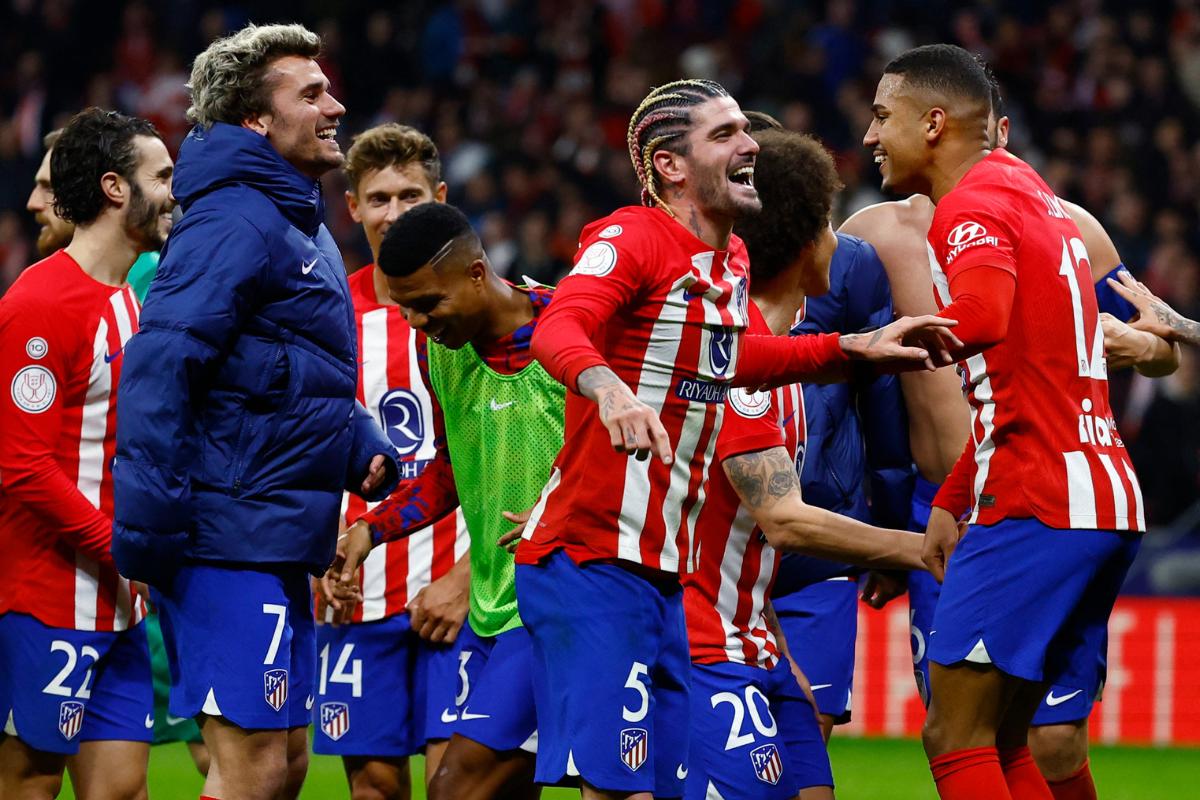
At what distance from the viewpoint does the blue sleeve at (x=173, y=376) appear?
4254 mm

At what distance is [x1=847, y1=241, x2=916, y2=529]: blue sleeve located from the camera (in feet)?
19.3

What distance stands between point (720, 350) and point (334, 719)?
8.15 feet

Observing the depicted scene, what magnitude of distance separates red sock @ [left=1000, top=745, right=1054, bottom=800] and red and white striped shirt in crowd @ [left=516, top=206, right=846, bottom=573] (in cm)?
122

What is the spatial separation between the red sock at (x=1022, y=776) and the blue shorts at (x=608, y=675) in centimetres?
104

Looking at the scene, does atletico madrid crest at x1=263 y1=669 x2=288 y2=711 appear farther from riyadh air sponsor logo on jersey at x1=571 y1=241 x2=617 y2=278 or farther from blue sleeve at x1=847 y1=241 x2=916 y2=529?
blue sleeve at x1=847 y1=241 x2=916 y2=529

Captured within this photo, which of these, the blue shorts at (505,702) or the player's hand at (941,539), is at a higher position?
the player's hand at (941,539)

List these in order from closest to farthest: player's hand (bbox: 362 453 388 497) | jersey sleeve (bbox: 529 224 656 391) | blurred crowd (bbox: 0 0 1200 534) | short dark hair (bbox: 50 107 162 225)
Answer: jersey sleeve (bbox: 529 224 656 391)
player's hand (bbox: 362 453 388 497)
short dark hair (bbox: 50 107 162 225)
blurred crowd (bbox: 0 0 1200 534)

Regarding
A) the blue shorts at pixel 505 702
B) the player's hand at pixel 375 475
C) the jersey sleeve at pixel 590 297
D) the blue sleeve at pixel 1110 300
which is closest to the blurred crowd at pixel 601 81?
the blue sleeve at pixel 1110 300

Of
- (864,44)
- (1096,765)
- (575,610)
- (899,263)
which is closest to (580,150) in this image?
(864,44)

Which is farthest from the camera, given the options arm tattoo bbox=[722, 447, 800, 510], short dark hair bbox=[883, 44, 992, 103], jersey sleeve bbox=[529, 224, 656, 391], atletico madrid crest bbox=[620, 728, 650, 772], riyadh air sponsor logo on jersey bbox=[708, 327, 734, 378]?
short dark hair bbox=[883, 44, 992, 103]

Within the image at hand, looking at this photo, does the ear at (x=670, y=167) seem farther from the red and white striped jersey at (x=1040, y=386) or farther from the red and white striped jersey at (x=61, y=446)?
the red and white striped jersey at (x=61, y=446)

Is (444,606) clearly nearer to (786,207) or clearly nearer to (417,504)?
(417,504)

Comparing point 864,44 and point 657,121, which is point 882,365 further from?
point 864,44

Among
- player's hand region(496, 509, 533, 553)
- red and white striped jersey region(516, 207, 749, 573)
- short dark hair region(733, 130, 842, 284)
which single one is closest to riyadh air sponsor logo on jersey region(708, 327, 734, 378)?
red and white striped jersey region(516, 207, 749, 573)
